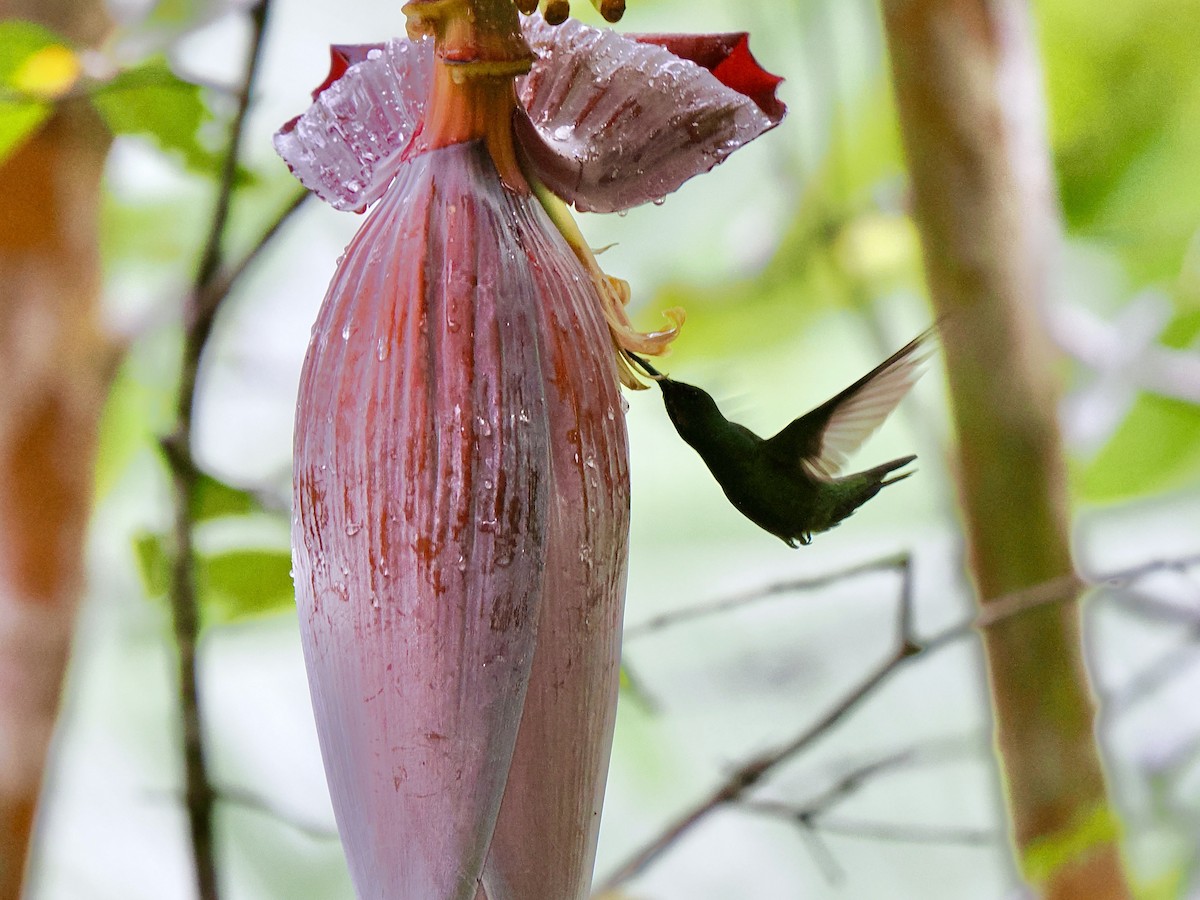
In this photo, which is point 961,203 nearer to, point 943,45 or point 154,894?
point 943,45

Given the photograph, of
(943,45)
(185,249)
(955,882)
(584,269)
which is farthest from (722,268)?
(584,269)

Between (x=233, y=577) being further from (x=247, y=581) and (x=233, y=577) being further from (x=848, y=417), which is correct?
(x=848, y=417)

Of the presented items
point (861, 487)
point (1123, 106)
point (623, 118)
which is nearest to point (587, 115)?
point (623, 118)

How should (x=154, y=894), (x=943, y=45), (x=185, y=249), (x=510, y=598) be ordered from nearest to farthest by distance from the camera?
(x=510, y=598) → (x=943, y=45) → (x=185, y=249) → (x=154, y=894)

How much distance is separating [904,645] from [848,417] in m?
0.11

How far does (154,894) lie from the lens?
85cm

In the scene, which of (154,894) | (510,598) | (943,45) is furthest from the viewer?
(154,894)

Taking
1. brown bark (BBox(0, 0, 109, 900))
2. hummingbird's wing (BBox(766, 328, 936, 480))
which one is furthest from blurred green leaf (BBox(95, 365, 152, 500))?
hummingbird's wing (BBox(766, 328, 936, 480))

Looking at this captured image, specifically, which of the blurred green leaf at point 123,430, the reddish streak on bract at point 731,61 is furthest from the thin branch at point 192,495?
the blurred green leaf at point 123,430

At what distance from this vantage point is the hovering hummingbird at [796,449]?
0.24m

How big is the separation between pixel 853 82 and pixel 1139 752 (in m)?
0.48

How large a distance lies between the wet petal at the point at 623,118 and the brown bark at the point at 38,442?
9.8 inches

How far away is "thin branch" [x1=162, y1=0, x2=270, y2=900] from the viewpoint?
0.31m

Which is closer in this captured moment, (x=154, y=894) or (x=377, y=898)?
(x=377, y=898)
